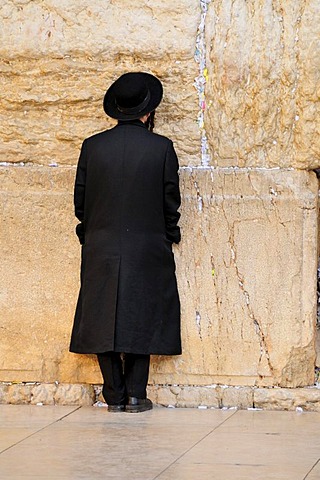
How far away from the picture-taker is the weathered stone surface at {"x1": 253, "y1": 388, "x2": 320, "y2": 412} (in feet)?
21.6

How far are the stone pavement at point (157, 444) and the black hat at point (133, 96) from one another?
168 cm

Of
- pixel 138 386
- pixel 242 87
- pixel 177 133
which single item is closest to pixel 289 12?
pixel 242 87

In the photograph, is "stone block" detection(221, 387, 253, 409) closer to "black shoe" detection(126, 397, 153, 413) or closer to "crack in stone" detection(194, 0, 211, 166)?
"black shoe" detection(126, 397, 153, 413)

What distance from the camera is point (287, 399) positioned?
6.59m

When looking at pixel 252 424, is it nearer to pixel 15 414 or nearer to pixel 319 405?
pixel 319 405

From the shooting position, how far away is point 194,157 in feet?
22.0

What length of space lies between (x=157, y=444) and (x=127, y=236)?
1.34 metres

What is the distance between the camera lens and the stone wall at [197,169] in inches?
259

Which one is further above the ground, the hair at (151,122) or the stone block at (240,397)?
the hair at (151,122)

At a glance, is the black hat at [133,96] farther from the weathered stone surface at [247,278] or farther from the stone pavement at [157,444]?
the stone pavement at [157,444]

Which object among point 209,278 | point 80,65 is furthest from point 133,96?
point 209,278

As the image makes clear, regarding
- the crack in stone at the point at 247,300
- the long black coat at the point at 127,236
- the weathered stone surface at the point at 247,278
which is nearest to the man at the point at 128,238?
the long black coat at the point at 127,236

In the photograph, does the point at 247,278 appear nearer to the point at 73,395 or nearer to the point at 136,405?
the point at 136,405

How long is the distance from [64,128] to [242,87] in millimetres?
1056
